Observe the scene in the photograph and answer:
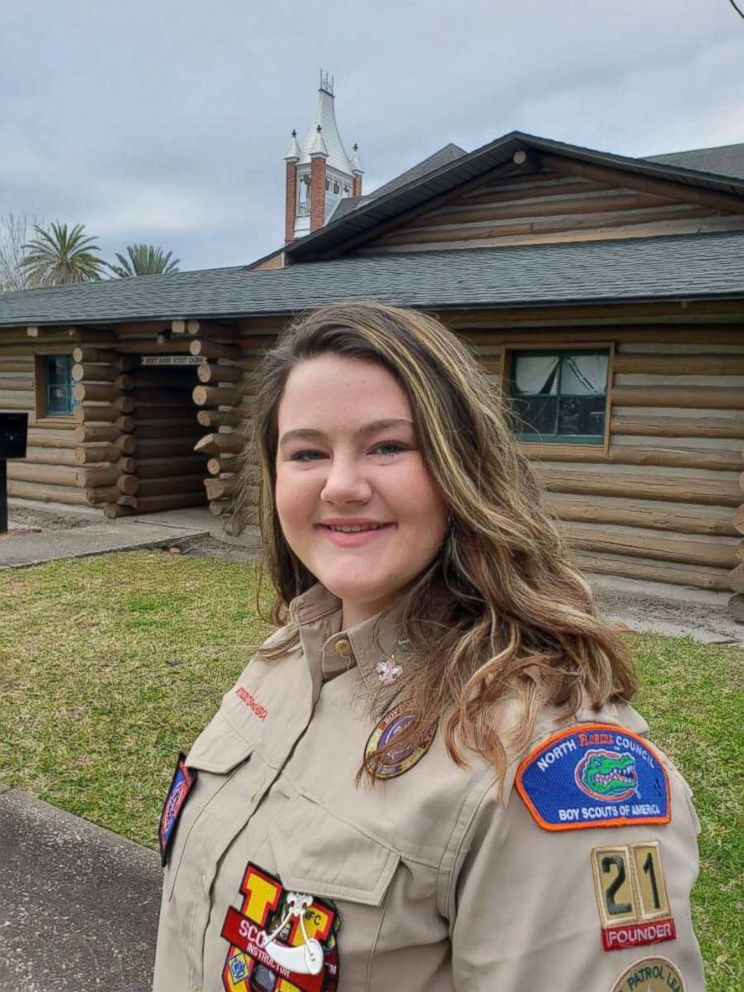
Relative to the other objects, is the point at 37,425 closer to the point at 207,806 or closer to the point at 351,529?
the point at 207,806

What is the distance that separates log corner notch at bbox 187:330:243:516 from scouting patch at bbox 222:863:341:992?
938 centimetres

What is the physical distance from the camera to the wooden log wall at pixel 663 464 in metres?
7.81

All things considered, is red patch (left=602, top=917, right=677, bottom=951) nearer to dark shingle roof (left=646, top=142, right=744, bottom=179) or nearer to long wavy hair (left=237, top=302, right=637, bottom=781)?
long wavy hair (left=237, top=302, right=637, bottom=781)

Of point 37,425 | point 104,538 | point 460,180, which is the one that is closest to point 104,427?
point 37,425

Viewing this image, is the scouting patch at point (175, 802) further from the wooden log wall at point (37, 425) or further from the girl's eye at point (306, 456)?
the wooden log wall at point (37, 425)

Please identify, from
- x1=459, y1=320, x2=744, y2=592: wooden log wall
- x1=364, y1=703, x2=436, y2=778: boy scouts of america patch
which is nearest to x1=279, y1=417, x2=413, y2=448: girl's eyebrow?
x1=364, y1=703, x2=436, y2=778: boy scouts of america patch

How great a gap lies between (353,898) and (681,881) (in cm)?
43

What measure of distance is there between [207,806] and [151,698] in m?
3.76

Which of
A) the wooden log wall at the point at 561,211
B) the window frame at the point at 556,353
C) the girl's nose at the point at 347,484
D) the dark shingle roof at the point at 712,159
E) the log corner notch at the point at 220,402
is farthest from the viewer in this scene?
the dark shingle roof at the point at 712,159

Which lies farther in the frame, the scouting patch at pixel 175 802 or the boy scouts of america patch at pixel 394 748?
the scouting patch at pixel 175 802

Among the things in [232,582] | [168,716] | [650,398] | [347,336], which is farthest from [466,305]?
Result: [347,336]

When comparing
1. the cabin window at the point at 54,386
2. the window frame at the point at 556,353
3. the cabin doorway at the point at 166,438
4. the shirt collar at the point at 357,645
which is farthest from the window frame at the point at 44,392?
the shirt collar at the point at 357,645

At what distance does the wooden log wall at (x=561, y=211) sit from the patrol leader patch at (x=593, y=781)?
429 inches

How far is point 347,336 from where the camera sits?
4.36ft
